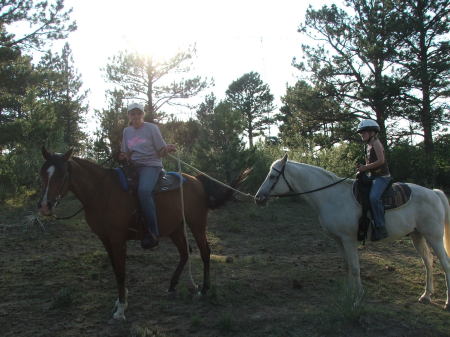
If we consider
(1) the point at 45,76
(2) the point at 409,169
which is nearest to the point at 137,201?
(1) the point at 45,76

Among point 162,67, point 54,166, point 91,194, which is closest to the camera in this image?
point 54,166

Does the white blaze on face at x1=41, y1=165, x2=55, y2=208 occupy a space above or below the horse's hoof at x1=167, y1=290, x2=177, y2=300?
above

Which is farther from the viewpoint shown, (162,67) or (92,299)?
(162,67)

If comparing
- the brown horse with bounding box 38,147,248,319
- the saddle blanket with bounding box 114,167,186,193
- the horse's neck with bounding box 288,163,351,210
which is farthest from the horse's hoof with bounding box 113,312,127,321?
the horse's neck with bounding box 288,163,351,210

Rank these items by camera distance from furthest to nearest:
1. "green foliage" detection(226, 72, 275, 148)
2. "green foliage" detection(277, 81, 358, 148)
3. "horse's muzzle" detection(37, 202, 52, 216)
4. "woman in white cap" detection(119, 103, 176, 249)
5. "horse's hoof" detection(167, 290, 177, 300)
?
"green foliage" detection(226, 72, 275, 148) < "green foliage" detection(277, 81, 358, 148) < "horse's hoof" detection(167, 290, 177, 300) < "woman in white cap" detection(119, 103, 176, 249) < "horse's muzzle" detection(37, 202, 52, 216)

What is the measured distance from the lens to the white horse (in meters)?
5.40

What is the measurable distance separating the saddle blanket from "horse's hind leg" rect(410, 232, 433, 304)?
383cm

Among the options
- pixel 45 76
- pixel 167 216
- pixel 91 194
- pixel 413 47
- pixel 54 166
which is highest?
pixel 413 47

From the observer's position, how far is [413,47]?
2172cm

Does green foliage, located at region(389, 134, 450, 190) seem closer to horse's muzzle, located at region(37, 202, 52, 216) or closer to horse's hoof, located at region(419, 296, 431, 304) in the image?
horse's hoof, located at region(419, 296, 431, 304)

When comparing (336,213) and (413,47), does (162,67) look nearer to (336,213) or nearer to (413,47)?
(413,47)

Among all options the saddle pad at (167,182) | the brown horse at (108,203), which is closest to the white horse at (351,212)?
the saddle pad at (167,182)

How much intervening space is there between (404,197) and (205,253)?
309cm

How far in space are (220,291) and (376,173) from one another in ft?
9.51
